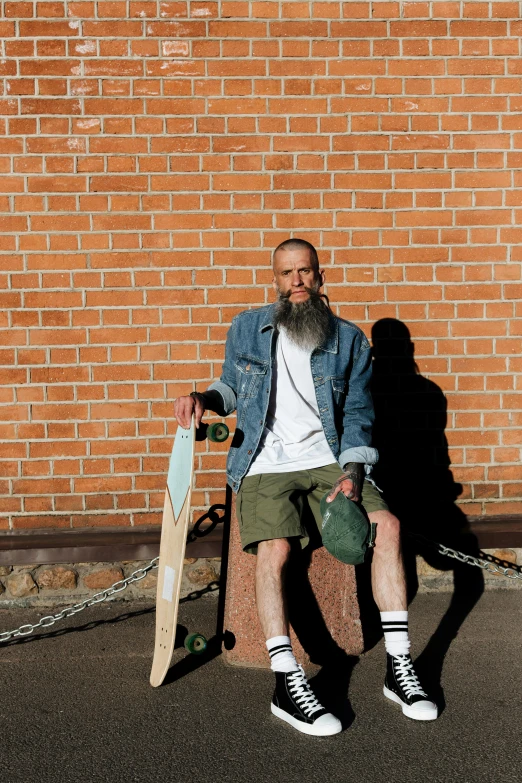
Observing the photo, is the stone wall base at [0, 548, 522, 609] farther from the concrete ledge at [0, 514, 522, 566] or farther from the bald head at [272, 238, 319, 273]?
the bald head at [272, 238, 319, 273]

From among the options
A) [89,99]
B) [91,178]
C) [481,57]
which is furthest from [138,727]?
[481,57]

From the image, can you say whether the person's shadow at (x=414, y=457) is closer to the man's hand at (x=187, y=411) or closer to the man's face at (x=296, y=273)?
the man's face at (x=296, y=273)

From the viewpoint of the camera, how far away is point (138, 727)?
3.55 m

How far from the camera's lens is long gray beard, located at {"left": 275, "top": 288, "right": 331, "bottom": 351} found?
13.5 feet

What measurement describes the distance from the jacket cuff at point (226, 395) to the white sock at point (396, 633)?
3.89ft

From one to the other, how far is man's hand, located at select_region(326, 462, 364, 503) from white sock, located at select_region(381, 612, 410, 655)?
0.51 metres

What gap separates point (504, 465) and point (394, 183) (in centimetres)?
177

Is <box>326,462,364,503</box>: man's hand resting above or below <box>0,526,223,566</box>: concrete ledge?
above

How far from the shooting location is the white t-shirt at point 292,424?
13.4 feet

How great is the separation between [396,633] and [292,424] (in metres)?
1.03

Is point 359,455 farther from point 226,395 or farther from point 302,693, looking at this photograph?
point 302,693

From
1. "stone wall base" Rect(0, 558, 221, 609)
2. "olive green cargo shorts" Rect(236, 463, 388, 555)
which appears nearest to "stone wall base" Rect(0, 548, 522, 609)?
"stone wall base" Rect(0, 558, 221, 609)

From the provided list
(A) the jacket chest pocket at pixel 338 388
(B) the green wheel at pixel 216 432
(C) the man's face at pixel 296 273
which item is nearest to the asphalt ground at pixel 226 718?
(B) the green wheel at pixel 216 432

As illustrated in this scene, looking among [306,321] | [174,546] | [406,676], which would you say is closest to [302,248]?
[306,321]
